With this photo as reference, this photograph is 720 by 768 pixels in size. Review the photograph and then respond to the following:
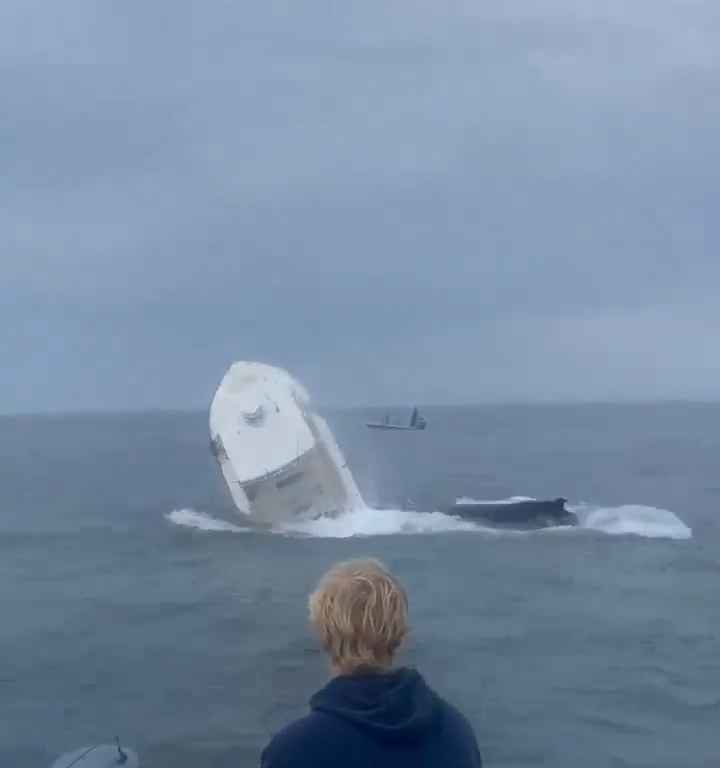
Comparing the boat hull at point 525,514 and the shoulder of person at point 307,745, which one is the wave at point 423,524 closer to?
the boat hull at point 525,514

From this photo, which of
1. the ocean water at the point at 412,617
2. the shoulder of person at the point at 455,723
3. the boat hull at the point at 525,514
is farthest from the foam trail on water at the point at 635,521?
the shoulder of person at the point at 455,723

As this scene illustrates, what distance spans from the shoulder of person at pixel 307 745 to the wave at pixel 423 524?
37.7 meters

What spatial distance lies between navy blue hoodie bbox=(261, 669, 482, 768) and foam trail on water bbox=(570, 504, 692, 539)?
4087 centimetres

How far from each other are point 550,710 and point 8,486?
62.1 meters

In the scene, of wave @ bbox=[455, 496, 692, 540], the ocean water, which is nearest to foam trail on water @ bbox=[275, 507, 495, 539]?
the ocean water

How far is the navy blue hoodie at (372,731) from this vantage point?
3756 mm

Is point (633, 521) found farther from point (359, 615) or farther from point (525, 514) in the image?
point (359, 615)

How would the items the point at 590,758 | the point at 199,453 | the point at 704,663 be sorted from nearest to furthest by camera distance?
1. the point at 590,758
2. the point at 704,663
3. the point at 199,453

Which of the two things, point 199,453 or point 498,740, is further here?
point 199,453

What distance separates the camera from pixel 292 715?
20.1m

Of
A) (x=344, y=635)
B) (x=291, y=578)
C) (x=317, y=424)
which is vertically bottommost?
(x=291, y=578)

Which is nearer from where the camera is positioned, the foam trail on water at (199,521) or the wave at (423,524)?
the wave at (423,524)

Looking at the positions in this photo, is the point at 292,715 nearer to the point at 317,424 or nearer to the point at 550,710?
the point at 550,710

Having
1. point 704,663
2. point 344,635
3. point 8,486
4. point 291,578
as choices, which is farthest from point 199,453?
point 344,635
